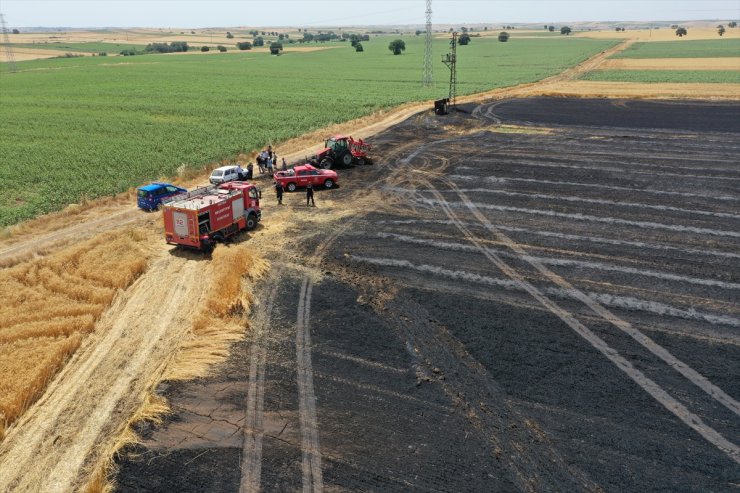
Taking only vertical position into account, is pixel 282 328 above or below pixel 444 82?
below

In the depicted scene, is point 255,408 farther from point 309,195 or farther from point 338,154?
point 338,154

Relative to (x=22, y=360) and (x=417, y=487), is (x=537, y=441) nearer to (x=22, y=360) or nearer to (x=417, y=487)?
(x=417, y=487)

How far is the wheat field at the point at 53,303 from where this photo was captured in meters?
15.6

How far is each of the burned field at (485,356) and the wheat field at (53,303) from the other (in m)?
4.01

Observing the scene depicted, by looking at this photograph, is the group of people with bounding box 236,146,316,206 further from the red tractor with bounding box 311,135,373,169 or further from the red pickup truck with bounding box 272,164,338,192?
the red tractor with bounding box 311,135,373,169

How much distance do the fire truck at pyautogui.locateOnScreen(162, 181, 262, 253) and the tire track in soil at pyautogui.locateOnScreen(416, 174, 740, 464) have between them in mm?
11677

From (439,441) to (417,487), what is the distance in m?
1.61

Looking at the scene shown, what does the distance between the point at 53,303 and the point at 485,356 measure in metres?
15.7

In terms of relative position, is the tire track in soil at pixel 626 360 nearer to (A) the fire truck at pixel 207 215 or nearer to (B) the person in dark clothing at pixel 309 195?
(B) the person in dark clothing at pixel 309 195

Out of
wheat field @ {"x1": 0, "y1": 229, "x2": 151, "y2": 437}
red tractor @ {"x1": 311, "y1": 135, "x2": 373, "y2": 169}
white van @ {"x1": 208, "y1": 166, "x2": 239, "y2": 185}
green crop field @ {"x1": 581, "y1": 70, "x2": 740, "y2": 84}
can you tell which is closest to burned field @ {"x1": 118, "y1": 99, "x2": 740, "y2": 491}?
wheat field @ {"x1": 0, "y1": 229, "x2": 151, "y2": 437}

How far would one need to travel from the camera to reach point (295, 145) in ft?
159

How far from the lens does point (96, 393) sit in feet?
50.4

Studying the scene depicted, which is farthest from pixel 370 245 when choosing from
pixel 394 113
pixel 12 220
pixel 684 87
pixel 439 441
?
pixel 684 87

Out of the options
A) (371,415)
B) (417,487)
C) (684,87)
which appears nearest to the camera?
(417,487)
